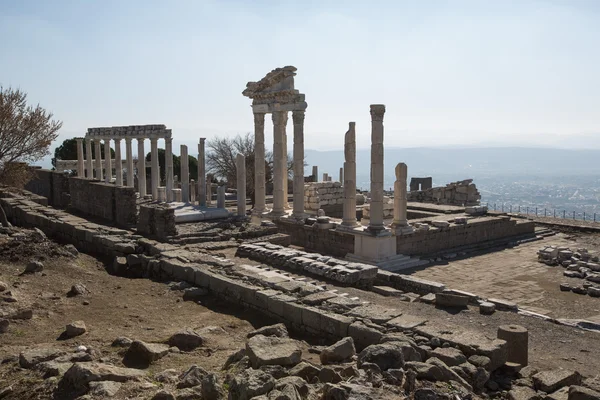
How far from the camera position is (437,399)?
6.43 metres

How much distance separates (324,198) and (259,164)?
6235 mm

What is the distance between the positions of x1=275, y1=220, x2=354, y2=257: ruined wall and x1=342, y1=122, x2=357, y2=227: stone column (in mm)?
632

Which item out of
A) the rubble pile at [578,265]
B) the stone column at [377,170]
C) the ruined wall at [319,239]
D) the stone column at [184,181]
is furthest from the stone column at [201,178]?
the rubble pile at [578,265]

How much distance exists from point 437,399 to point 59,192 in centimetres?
2728

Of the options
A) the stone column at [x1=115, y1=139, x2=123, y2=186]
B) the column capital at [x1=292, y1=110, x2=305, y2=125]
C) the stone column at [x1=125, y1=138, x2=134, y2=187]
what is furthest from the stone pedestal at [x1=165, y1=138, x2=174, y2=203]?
the column capital at [x1=292, y1=110, x2=305, y2=125]

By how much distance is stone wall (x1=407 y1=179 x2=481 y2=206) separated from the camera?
3822 centimetres

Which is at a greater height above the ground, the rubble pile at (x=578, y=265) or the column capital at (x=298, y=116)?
the column capital at (x=298, y=116)

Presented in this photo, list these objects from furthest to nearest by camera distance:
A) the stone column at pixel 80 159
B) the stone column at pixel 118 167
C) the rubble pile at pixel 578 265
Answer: the stone column at pixel 80 159 → the stone column at pixel 118 167 → the rubble pile at pixel 578 265

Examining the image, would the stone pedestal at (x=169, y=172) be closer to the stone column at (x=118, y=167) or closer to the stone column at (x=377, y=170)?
the stone column at (x=118, y=167)

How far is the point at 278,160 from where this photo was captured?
82.0ft

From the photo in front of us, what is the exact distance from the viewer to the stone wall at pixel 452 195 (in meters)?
38.2

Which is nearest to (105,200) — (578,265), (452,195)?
(578,265)

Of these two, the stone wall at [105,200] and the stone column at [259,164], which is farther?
the stone column at [259,164]

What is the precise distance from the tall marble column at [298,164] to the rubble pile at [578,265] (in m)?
9.48
